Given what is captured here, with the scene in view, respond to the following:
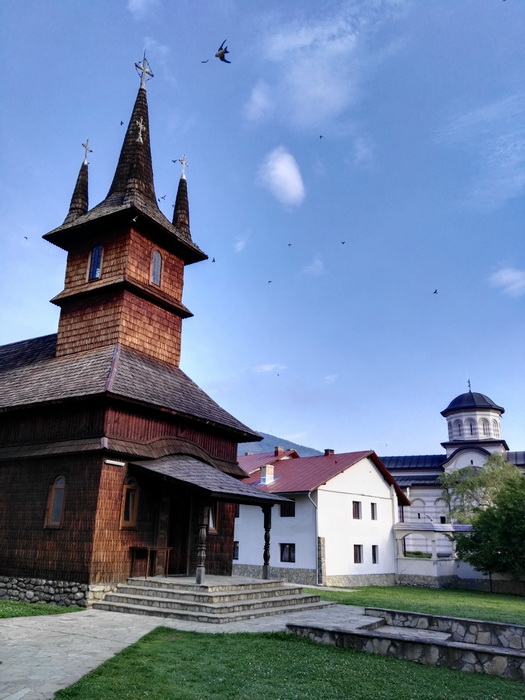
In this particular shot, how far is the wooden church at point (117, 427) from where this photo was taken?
1532 cm

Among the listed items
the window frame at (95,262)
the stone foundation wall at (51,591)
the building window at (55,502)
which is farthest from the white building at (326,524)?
the window frame at (95,262)

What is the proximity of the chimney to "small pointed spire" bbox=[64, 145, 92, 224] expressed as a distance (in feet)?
51.4

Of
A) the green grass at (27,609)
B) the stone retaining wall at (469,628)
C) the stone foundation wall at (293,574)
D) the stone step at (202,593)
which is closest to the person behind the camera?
the stone retaining wall at (469,628)

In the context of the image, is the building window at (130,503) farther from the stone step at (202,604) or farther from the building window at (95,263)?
the building window at (95,263)

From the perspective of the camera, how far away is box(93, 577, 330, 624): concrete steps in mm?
12773

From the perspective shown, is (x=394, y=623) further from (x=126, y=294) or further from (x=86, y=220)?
(x=86, y=220)

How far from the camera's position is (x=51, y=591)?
49.3 feet

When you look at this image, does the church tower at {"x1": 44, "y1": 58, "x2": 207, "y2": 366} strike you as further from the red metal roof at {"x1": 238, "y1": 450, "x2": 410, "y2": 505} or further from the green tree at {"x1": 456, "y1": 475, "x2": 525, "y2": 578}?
the green tree at {"x1": 456, "y1": 475, "x2": 525, "y2": 578}

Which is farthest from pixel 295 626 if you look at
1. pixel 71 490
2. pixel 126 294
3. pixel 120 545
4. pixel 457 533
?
pixel 457 533

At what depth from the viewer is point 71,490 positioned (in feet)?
51.3

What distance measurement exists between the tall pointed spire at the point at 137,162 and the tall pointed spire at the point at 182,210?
56.6 inches

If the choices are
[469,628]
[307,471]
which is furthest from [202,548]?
[307,471]

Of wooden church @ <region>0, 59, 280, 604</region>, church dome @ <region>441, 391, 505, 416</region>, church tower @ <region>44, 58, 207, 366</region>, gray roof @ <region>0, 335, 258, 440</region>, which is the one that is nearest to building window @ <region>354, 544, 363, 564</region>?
wooden church @ <region>0, 59, 280, 604</region>

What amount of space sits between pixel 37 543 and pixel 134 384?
4984mm
